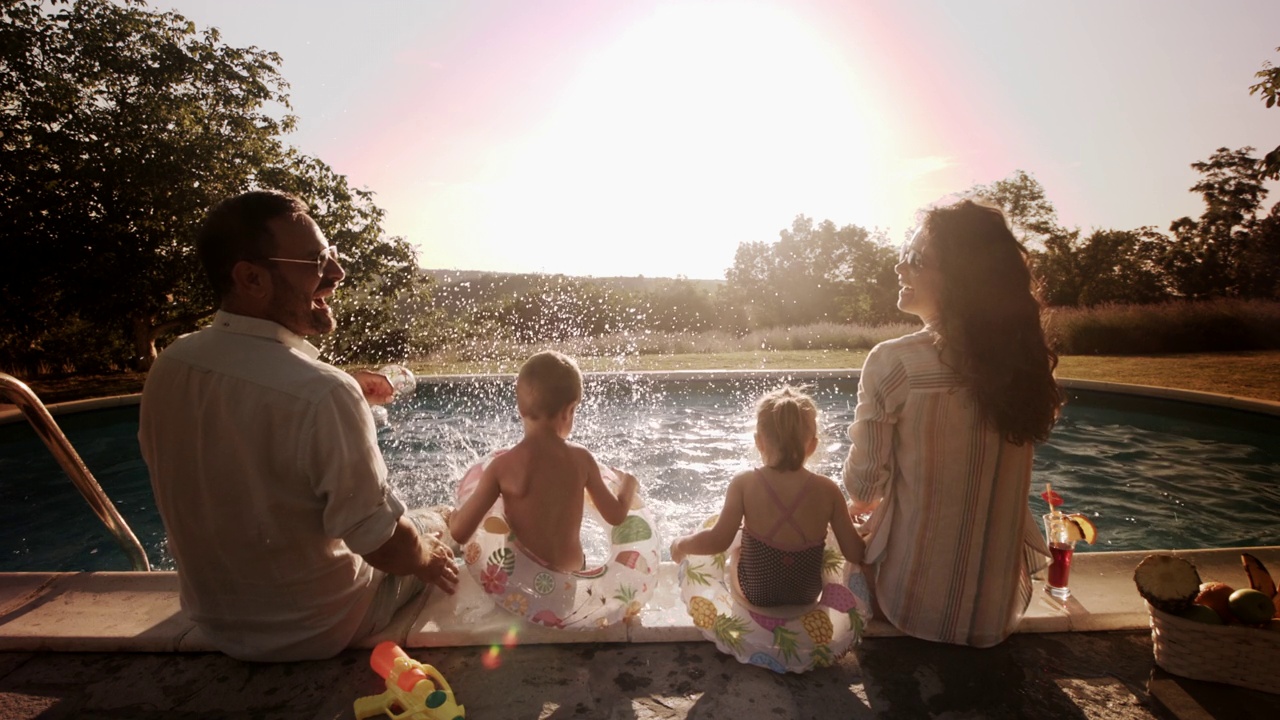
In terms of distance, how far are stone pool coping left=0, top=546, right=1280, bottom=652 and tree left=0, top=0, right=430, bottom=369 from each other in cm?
1122

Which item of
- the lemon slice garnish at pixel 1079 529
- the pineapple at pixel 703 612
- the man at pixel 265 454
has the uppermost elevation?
the man at pixel 265 454

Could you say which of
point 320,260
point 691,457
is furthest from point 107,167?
point 320,260

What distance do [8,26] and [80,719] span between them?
1537 centimetres

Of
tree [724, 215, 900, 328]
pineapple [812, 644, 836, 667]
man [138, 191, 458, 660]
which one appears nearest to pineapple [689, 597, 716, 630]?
pineapple [812, 644, 836, 667]

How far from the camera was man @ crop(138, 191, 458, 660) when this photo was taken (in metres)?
1.88

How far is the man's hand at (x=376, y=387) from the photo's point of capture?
9.36ft

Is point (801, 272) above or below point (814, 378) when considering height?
above

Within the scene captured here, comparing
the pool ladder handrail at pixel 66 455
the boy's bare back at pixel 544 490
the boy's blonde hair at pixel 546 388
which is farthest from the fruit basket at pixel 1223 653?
the pool ladder handrail at pixel 66 455

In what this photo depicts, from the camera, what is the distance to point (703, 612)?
234 centimetres

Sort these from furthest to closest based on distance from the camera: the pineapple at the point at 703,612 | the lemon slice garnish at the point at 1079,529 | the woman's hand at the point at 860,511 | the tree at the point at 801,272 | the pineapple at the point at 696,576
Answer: the tree at the point at 801,272 → the lemon slice garnish at the point at 1079,529 → the woman's hand at the point at 860,511 → the pineapple at the point at 696,576 → the pineapple at the point at 703,612

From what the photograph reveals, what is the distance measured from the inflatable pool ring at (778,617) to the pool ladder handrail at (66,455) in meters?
2.48

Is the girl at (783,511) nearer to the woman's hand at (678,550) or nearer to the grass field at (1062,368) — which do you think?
the woman's hand at (678,550)

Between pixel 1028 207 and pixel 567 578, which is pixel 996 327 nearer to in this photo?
pixel 567 578

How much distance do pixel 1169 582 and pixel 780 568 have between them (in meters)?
1.29
